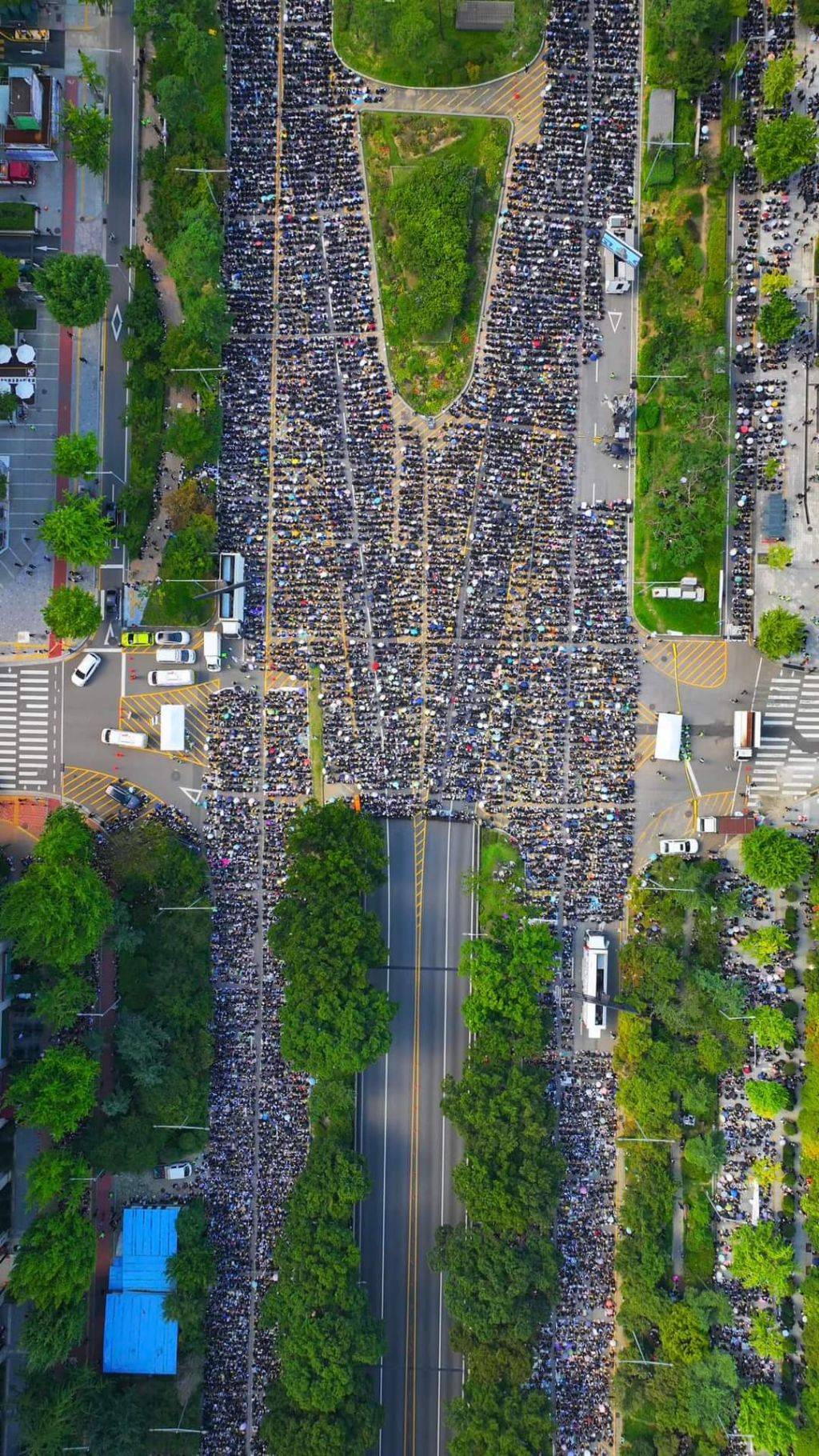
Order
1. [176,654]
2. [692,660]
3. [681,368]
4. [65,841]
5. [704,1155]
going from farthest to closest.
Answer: [692,660] < [176,654] < [681,368] < [704,1155] < [65,841]

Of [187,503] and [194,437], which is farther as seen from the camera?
[187,503]

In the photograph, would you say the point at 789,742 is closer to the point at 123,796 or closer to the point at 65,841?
the point at 123,796

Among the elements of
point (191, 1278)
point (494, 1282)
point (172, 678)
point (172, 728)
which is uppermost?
point (172, 678)

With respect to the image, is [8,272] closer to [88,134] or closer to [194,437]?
[88,134]

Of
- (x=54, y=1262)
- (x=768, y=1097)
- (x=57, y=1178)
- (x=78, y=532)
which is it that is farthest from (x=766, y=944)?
(x=78, y=532)

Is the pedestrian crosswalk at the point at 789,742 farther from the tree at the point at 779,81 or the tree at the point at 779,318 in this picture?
the tree at the point at 779,81

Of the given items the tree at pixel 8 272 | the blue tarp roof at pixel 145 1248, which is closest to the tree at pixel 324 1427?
the blue tarp roof at pixel 145 1248

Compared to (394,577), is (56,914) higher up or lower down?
lower down

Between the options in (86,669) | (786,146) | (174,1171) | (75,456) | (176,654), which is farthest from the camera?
(176,654)

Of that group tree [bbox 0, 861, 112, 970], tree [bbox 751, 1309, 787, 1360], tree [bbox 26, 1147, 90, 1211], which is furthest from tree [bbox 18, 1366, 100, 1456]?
tree [bbox 751, 1309, 787, 1360]
